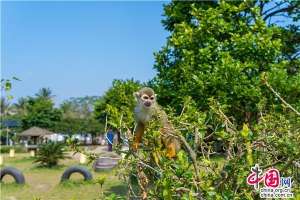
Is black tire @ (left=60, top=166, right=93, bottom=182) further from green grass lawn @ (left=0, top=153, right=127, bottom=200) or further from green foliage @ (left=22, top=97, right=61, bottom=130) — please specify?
green foliage @ (left=22, top=97, right=61, bottom=130)

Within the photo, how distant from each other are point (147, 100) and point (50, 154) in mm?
12151

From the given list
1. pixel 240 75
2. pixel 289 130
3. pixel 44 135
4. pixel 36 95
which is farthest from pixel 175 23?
pixel 36 95

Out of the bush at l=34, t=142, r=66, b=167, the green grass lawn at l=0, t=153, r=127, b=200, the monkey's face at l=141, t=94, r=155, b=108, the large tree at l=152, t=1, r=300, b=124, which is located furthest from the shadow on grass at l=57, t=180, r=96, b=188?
the monkey's face at l=141, t=94, r=155, b=108

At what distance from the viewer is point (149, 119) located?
139 inches

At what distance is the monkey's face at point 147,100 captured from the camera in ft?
14.8

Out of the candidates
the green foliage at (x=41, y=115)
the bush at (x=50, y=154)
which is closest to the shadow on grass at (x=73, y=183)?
the bush at (x=50, y=154)

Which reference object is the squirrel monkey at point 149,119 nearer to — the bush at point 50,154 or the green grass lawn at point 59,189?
the green grass lawn at point 59,189

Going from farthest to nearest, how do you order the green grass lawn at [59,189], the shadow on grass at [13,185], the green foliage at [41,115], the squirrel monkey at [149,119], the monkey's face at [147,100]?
the green foliage at [41,115], the shadow on grass at [13,185], the green grass lawn at [59,189], the monkey's face at [147,100], the squirrel monkey at [149,119]

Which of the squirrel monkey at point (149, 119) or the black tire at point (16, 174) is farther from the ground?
the squirrel monkey at point (149, 119)

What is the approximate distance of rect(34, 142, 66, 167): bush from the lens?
16.2m

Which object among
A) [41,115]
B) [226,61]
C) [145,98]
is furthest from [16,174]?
[41,115]

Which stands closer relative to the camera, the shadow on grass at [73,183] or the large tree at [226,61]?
the large tree at [226,61]

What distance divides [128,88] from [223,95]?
5.46 ft

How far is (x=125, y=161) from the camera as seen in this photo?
2.67 metres
